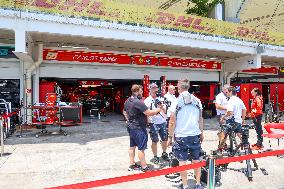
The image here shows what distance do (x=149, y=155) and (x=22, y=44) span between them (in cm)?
617

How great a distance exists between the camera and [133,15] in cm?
1296

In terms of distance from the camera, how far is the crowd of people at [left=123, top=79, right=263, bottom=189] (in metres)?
4.62

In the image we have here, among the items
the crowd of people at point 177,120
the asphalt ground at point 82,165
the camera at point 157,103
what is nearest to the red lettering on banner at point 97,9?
the asphalt ground at point 82,165

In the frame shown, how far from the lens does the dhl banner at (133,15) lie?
10.9 metres

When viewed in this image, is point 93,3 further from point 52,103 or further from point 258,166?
point 258,166

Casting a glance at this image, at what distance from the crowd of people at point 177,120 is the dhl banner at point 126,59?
8671 millimetres

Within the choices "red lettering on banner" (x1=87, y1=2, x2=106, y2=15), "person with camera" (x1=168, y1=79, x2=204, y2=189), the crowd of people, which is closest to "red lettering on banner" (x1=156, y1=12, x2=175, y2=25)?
"red lettering on banner" (x1=87, y1=2, x2=106, y2=15)

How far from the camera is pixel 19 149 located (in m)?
8.30

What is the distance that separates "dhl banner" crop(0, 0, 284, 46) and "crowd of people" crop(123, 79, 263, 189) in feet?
20.9

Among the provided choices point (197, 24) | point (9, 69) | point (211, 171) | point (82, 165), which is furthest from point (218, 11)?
point (211, 171)

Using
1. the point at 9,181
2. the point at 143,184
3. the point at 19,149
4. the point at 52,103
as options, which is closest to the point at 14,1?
the point at 52,103

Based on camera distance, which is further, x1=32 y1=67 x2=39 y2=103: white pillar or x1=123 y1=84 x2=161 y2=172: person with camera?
x1=32 y1=67 x2=39 y2=103: white pillar

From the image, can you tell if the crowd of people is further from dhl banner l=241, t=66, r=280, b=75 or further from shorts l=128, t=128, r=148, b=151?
dhl banner l=241, t=66, r=280, b=75

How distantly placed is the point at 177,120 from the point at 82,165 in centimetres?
300
